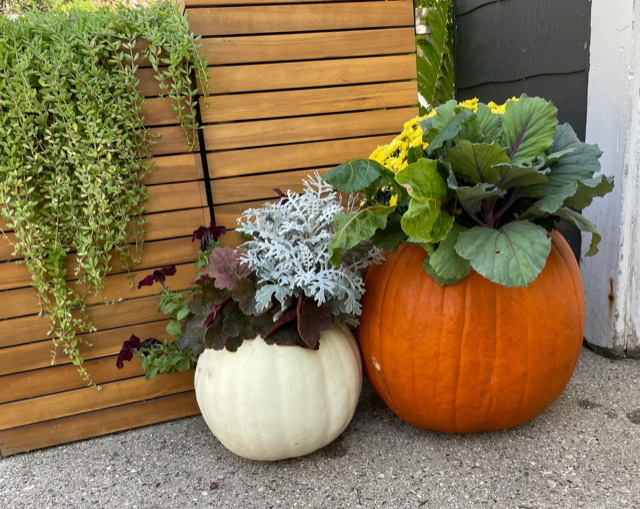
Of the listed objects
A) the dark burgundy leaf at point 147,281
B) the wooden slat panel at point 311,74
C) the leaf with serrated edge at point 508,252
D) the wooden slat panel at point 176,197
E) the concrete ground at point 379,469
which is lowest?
the concrete ground at point 379,469

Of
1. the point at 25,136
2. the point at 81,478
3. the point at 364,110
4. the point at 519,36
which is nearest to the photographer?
the point at 25,136

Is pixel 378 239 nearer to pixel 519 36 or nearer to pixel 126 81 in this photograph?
pixel 126 81

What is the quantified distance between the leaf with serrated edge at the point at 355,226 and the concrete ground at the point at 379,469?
650 millimetres

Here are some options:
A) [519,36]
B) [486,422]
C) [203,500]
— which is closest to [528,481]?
[486,422]

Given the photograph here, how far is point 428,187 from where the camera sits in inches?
53.2

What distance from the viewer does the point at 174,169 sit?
1.75m

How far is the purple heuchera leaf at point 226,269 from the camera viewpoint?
1530mm

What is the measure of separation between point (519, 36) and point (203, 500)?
239 centimetres

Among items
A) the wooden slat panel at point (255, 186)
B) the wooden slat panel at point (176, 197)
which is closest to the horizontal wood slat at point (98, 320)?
the wooden slat panel at point (176, 197)

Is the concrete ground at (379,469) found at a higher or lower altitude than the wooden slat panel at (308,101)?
lower

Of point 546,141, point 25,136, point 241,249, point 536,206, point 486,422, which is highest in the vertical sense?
point 25,136

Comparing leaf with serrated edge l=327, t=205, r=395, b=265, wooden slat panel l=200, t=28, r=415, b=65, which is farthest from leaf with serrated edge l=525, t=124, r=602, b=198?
wooden slat panel l=200, t=28, r=415, b=65

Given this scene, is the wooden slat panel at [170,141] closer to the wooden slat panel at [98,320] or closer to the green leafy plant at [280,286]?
the green leafy plant at [280,286]

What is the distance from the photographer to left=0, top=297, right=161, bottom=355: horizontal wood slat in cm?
167
